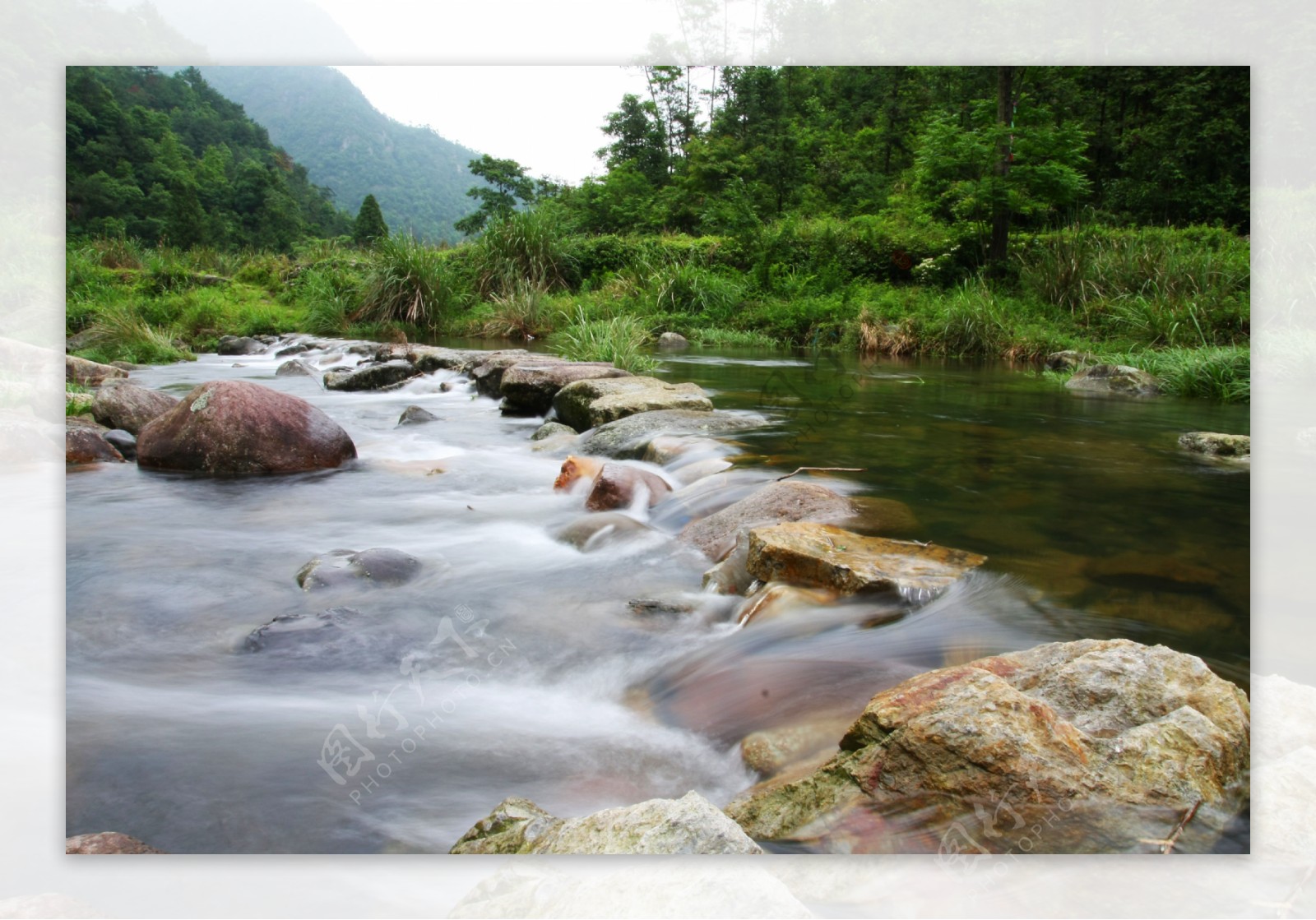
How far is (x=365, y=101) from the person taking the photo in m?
3.61

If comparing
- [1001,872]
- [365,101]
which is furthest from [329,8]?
[1001,872]

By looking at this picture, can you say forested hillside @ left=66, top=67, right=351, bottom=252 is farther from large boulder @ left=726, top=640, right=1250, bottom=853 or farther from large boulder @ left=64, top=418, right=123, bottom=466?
large boulder @ left=726, top=640, right=1250, bottom=853

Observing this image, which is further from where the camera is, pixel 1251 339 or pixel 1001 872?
pixel 1251 339

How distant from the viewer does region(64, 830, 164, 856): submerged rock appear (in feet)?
6.09

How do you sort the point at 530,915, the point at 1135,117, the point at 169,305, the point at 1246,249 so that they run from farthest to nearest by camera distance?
the point at 169,305
the point at 1135,117
the point at 1246,249
the point at 530,915

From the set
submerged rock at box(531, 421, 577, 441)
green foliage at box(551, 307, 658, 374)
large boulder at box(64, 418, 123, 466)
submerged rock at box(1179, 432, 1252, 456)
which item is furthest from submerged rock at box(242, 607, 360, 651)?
green foliage at box(551, 307, 658, 374)

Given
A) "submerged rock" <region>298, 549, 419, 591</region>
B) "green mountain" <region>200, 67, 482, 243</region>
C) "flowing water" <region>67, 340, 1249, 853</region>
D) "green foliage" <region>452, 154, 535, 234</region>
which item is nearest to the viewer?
"flowing water" <region>67, 340, 1249, 853</region>

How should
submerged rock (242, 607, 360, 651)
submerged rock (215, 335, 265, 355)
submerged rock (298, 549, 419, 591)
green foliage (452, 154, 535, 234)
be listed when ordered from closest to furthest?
submerged rock (242, 607, 360, 651) < submerged rock (298, 549, 419, 591) < green foliage (452, 154, 535, 234) < submerged rock (215, 335, 265, 355)

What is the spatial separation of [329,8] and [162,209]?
234 cm

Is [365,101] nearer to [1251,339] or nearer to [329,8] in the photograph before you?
[329,8]

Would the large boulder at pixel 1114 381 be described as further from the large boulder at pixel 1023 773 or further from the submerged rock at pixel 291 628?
the submerged rock at pixel 291 628

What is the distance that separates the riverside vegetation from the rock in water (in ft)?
6.29

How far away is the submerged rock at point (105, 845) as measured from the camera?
186 centimetres

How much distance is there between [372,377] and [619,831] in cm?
767
